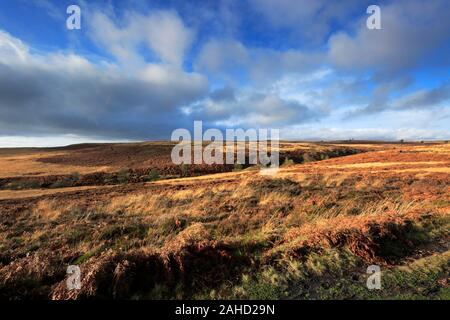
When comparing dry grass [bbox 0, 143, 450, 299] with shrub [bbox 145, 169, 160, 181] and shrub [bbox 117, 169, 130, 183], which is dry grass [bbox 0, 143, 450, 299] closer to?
shrub [bbox 117, 169, 130, 183]

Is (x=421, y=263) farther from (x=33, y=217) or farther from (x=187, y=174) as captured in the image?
(x=187, y=174)

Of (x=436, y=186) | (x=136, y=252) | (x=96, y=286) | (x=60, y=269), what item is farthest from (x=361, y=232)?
(x=436, y=186)
